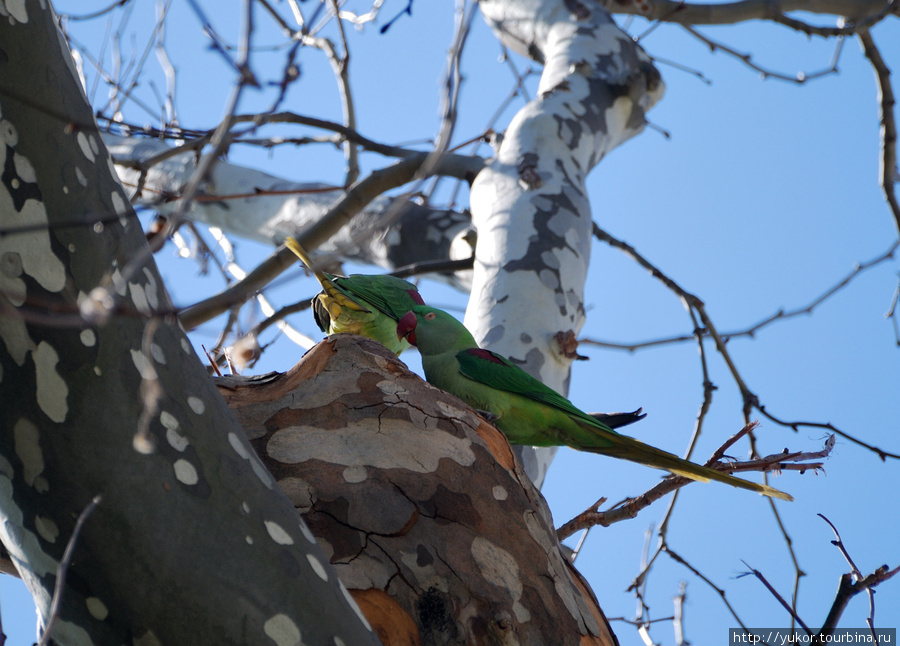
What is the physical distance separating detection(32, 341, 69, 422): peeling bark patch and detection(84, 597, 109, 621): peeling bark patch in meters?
0.26

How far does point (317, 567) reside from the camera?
119cm

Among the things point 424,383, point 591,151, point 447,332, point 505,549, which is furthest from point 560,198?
point 505,549

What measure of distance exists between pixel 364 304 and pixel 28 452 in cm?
177

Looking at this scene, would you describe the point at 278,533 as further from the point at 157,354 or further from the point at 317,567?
the point at 157,354

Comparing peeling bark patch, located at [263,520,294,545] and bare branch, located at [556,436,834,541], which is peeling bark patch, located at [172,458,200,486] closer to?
peeling bark patch, located at [263,520,294,545]

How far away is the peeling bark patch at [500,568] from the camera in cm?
161

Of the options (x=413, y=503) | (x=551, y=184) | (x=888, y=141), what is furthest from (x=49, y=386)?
(x=888, y=141)

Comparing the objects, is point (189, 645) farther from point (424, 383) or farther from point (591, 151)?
point (591, 151)

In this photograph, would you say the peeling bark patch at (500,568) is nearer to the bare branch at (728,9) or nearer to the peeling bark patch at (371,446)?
the peeling bark patch at (371,446)

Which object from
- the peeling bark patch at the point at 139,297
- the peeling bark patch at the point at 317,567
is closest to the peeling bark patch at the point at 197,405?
the peeling bark patch at the point at 139,297

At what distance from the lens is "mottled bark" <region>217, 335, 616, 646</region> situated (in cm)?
159

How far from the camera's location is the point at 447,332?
2676mm

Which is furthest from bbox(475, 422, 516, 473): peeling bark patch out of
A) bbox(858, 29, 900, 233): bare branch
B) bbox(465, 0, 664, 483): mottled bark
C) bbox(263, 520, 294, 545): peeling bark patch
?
bbox(858, 29, 900, 233): bare branch

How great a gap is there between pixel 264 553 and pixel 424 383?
1010 mm
